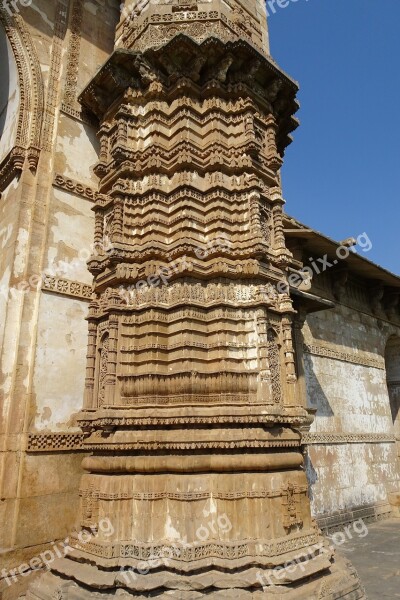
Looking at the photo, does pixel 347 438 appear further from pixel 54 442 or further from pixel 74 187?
pixel 74 187

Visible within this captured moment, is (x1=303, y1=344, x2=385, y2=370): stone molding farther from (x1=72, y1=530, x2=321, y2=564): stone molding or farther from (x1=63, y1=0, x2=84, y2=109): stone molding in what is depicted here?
(x1=63, y1=0, x2=84, y2=109): stone molding

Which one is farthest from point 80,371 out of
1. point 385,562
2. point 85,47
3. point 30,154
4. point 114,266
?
point 85,47

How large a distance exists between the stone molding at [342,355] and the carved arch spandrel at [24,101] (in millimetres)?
7899

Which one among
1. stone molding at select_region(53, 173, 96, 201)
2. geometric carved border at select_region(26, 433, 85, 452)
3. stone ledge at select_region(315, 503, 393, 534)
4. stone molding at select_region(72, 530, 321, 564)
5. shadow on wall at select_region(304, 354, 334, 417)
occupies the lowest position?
stone ledge at select_region(315, 503, 393, 534)

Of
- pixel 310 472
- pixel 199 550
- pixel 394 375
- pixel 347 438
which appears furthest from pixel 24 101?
pixel 394 375

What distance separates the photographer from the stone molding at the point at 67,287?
809cm

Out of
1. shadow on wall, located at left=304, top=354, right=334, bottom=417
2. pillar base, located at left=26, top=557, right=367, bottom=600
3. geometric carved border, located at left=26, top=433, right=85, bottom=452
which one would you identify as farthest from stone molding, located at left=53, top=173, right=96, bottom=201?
shadow on wall, located at left=304, top=354, right=334, bottom=417

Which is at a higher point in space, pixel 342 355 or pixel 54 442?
pixel 342 355

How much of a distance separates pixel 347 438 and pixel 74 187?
9.50 meters

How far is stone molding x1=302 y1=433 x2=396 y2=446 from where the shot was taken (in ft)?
37.1

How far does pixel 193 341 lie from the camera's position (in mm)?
6582

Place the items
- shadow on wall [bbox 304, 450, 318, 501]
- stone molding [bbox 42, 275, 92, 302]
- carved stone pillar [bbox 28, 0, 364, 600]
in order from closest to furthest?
carved stone pillar [bbox 28, 0, 364, 600], stone molding [bbox 42, 275, 92, 302], shadow on wall [bbox 304, 450, 318, 501]

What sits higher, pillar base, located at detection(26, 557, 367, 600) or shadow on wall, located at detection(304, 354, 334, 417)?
shadow on wall, located at detection(304, 354, 334, 417)

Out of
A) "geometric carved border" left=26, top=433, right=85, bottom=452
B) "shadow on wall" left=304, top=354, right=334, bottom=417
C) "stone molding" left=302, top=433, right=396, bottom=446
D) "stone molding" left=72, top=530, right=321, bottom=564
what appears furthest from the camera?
"shadow on wall" left=304, top=354, right=334, bottom=417
